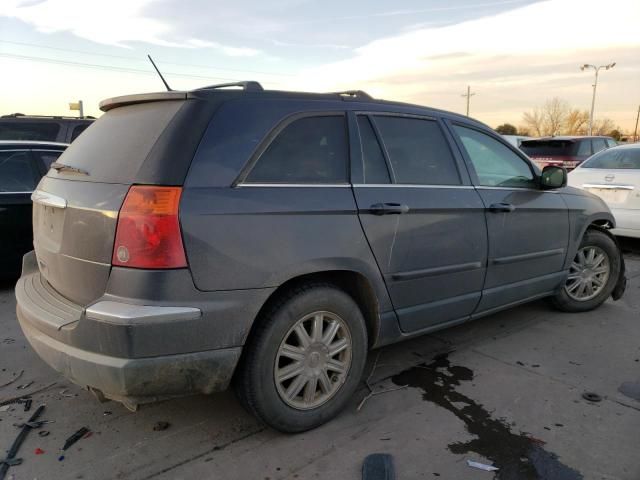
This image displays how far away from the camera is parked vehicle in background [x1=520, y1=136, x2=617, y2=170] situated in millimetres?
13055

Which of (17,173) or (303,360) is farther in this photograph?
(17,173)

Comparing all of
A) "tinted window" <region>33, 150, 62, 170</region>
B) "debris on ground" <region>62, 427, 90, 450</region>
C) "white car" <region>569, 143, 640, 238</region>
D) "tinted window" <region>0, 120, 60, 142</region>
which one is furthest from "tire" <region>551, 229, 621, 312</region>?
"tinted window" <region>0, 120, 60, 142</region>

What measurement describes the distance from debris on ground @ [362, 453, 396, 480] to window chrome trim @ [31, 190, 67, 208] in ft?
6.44

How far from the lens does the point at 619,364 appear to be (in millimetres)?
3719

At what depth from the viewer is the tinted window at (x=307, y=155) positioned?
257 cm

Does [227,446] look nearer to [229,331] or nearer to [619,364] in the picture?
[229,331]

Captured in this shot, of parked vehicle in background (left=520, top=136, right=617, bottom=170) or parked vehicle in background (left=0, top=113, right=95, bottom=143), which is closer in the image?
parked vehicle in background (left=0, top=113, right=95, bottom=143)

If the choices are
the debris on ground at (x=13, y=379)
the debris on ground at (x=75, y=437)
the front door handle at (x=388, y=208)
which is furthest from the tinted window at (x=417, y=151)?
the debris on ground at (x=13, y=379)

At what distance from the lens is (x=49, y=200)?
2.72 metres

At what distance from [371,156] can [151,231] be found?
54.6 inches

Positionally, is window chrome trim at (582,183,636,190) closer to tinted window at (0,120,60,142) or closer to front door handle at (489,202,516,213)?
front door handle at (489,202,516,213)

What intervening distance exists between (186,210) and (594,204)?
3963mm

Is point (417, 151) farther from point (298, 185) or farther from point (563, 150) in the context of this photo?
point (563, 150)

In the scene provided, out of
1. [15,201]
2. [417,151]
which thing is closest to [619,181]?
[417,151]
